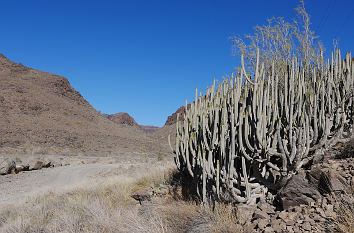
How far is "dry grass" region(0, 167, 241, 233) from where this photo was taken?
12.9 feet

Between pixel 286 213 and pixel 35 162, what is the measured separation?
13.4 meters

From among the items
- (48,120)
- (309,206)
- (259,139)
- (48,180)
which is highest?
(48,120)

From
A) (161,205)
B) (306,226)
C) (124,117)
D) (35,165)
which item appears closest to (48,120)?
(35,165)

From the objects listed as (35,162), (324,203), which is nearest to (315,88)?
(324,203)

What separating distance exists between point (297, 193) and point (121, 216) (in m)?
3.01

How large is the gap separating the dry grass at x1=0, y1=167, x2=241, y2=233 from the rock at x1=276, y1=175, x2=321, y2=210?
0.74 meters

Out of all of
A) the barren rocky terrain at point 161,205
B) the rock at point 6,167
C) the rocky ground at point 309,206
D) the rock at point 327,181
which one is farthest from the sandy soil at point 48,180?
the rock at point 327,181

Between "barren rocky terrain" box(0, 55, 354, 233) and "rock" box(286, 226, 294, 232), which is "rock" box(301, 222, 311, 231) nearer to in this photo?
"barren rocky terrain" box(0, 55, 354, 233)

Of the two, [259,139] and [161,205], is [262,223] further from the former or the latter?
[161,205]

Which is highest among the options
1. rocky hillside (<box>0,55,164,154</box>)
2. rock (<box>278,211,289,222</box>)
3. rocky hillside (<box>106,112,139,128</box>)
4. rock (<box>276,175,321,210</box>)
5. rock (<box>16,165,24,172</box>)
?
rocky hillside (<box>106,112,139,128</box>)

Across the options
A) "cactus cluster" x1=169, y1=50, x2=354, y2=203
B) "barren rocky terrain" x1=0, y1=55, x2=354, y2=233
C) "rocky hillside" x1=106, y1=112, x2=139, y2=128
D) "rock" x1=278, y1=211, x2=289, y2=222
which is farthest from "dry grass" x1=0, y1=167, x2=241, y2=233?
"rocky hillside" x1=106, y1=112, x2=139, y2=128

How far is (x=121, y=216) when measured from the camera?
4.87m

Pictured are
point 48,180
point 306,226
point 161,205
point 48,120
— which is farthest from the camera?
point 48,120

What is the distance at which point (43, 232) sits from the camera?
16.1ft
